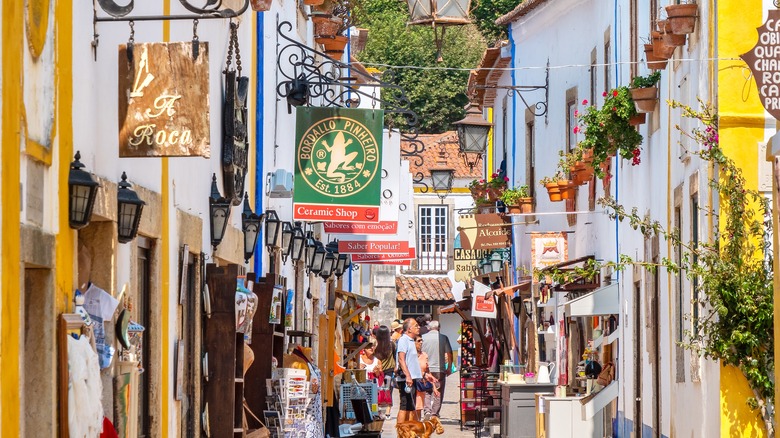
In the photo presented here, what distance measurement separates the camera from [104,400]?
8.62 m

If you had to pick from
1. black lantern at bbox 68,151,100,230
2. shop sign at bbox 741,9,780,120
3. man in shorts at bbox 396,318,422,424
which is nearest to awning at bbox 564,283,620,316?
man in shorts at bbox 396,318,422,424

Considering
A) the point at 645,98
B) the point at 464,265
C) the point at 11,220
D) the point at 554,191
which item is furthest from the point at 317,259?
the point at 464,265

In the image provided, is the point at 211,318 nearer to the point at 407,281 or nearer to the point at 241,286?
the point at 241,286

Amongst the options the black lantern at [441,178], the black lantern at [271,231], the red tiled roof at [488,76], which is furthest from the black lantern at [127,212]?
the black lantern at [441,178]

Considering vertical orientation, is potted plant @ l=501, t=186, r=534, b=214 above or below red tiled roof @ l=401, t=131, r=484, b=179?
below

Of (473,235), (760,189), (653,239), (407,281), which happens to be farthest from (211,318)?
(407,281)

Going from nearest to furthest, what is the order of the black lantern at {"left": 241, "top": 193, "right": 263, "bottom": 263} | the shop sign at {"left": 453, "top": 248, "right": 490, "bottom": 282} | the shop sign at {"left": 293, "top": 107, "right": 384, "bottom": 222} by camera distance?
the black lantern at {"left": 241, "top": 193, "right": 263, "bottom": 263}, the shop sign at {"left": 293, "top": 107, "right": 384, "bottom": 222}, the shop sign at {"left": 453, "top": 248, "right": 490, "bottom": 282}

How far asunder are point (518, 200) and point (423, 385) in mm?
4064

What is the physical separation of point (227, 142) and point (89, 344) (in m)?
5.59

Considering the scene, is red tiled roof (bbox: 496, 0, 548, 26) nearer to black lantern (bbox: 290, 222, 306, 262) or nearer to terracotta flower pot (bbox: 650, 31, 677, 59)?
black lantern (bbox: 290, 222, 306, 262)

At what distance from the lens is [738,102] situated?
480 inches

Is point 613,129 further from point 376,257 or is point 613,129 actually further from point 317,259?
point 376,257

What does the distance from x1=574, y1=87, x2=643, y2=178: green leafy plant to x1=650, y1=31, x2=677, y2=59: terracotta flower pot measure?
1962mm

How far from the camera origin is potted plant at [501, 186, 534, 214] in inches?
1056
